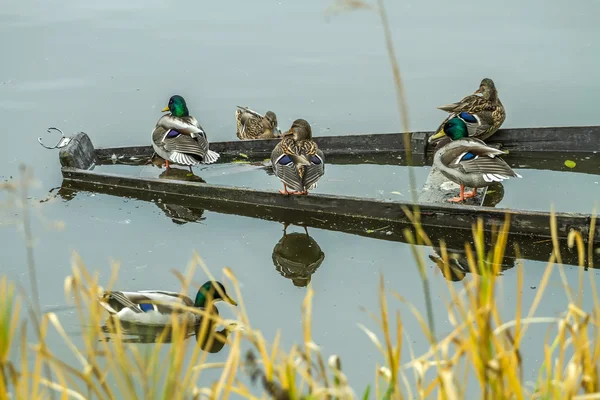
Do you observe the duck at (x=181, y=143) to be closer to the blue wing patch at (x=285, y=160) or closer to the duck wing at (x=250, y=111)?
the duck wing at (x=250, y=111)

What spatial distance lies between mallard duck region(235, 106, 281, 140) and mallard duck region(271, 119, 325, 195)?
1.26 metres

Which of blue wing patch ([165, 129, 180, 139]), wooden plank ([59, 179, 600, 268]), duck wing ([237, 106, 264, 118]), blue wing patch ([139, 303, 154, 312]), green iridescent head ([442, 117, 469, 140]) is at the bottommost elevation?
blue wing patch ([139, 303, 154, 312])

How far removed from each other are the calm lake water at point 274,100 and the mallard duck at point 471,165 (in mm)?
383

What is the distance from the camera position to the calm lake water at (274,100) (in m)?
4.93

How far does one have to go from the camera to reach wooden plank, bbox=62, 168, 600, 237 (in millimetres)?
5172

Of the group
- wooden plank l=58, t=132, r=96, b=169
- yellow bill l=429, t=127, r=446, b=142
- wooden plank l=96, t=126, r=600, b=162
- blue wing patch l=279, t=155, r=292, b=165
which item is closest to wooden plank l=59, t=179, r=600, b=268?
wooden plank l=58, t=132, r=96, b=169

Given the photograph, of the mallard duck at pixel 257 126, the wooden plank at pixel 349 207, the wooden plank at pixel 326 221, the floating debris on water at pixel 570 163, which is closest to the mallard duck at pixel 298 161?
the wooden plank at pixel 349 207

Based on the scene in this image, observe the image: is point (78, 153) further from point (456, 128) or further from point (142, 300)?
point (456, 128)

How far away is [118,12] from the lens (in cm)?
1188

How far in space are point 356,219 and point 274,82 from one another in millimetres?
3683

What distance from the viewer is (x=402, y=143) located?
696cm

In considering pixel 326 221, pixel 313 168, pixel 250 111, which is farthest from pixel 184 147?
pixel 326 221

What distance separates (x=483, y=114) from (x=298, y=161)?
71.8 inches

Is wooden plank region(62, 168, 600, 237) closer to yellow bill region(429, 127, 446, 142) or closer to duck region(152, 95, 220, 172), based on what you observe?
duck region(152, 95, 220, 172)
